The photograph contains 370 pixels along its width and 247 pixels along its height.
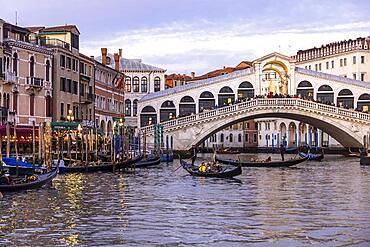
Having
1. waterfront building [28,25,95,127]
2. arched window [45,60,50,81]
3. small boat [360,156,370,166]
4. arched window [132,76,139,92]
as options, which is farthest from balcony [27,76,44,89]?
arched window [132,76,139,92]

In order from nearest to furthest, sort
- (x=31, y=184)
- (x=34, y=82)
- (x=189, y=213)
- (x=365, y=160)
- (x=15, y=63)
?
(x=189, y=213), (x=31, y=184), (x=15, y=63), (x=34, y=82), (x=365, y=160)

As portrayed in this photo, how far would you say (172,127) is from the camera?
109 ft

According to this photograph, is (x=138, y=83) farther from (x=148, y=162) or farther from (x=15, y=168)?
(x=15, y=168)

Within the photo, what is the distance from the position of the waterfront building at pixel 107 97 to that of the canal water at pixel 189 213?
550 inches

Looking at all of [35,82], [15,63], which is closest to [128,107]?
[35,82]

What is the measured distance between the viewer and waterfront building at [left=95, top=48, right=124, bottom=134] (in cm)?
3350

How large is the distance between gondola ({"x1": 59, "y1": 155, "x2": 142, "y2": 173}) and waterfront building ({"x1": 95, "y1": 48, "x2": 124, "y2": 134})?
9.21 metres

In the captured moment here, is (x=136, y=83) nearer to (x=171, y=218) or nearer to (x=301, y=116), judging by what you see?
(x=301, y=116)

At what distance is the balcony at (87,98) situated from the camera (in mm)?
30234

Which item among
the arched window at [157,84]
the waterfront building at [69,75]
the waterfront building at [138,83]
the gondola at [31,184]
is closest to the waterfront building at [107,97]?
the waterfront building at [69,75]

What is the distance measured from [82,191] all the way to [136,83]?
101 feet

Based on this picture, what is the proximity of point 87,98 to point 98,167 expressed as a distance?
815 cm

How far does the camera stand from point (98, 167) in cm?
2297

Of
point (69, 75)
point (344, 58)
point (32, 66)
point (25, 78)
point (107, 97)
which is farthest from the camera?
point (344, 58)
